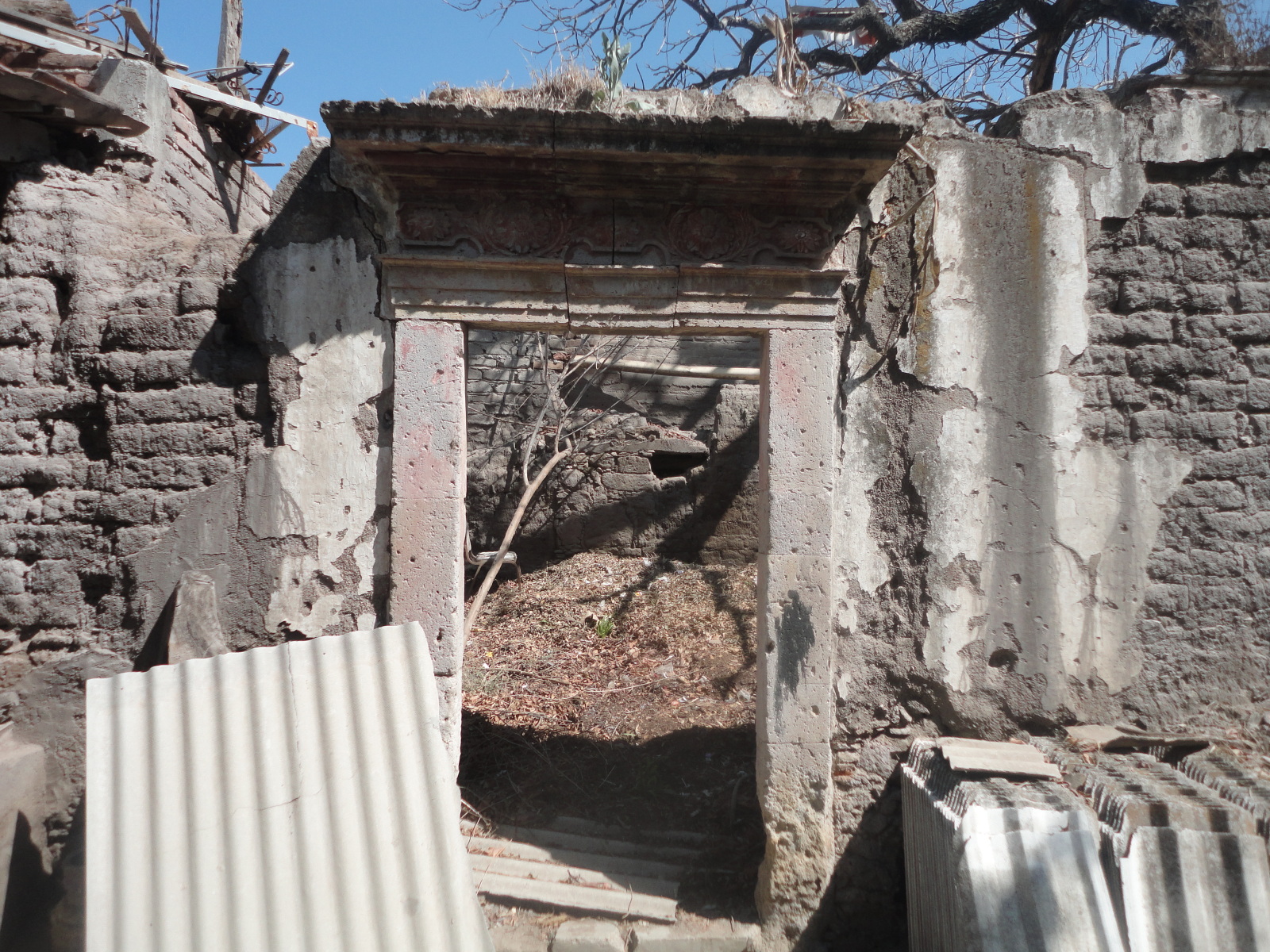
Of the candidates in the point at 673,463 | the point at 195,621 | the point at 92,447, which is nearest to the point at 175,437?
the point at 92,447

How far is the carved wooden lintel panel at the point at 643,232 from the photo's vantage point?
111 inches

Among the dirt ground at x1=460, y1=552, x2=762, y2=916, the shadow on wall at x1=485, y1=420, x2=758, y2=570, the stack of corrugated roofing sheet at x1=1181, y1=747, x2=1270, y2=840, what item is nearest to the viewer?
the stack of corrugated roofing sheet at x1=1181, y1=747, x2=1270, y2=840

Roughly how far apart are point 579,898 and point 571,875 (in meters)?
0.17

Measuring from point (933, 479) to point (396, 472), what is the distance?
1928 mm

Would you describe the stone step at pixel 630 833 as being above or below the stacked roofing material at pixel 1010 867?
below

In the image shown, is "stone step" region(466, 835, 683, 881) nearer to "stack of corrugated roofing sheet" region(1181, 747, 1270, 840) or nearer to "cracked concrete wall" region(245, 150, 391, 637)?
"cracked concrete wall" region(245, 150, 391, 637)

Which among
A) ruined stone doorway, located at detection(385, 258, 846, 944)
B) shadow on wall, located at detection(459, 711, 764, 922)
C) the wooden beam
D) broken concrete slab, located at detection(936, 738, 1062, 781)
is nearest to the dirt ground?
shadow on wall, located at detection(459, 711, 764, 922)

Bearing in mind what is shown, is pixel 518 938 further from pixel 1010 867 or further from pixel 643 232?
pixel 643 232

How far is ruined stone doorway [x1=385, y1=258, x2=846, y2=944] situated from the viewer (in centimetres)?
279

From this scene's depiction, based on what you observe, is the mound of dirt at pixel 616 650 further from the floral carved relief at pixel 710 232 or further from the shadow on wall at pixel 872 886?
the floral carved relief at pixel 710 232

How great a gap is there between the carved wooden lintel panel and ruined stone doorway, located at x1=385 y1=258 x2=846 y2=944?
6 centimetres

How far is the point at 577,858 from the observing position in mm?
3221

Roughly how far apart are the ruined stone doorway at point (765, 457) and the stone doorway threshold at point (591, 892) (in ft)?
1.11

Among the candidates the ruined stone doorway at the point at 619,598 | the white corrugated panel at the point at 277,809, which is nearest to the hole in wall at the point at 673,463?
the ruined stone doorway at the point at 619,598
